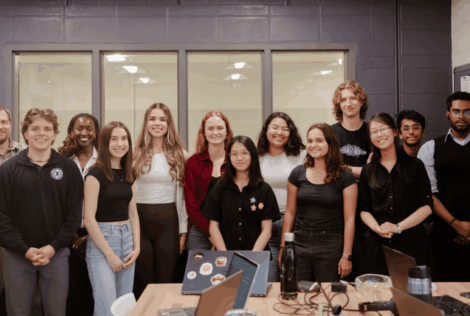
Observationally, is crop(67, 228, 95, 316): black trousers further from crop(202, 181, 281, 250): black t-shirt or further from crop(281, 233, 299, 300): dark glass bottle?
crop(281, 233, 299, 300): dark glass bottle

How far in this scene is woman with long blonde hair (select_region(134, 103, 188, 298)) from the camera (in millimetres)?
2814

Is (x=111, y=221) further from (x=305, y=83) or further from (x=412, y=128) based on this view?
(x=412, y=128)

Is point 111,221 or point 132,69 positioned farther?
point 132,69

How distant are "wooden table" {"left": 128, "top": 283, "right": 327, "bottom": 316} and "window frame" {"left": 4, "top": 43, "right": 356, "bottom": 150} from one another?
219 cm

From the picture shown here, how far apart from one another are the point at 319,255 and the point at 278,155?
2.85 feet

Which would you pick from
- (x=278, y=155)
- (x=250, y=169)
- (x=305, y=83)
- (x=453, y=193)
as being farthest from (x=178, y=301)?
(x=305, y=83)

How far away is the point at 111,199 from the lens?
2.54 m

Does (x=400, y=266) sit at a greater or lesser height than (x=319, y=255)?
greater

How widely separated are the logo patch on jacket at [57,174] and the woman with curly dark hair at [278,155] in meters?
1.46

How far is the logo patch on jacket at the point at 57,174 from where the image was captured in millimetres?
2516

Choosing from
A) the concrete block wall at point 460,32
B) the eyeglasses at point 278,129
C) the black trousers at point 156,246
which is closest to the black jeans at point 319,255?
the eyeglasses at point 278,129

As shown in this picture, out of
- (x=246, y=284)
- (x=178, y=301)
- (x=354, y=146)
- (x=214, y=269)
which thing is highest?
(x=354, y=146)

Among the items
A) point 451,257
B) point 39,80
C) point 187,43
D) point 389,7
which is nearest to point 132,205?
point 187,43

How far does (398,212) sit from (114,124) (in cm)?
207
